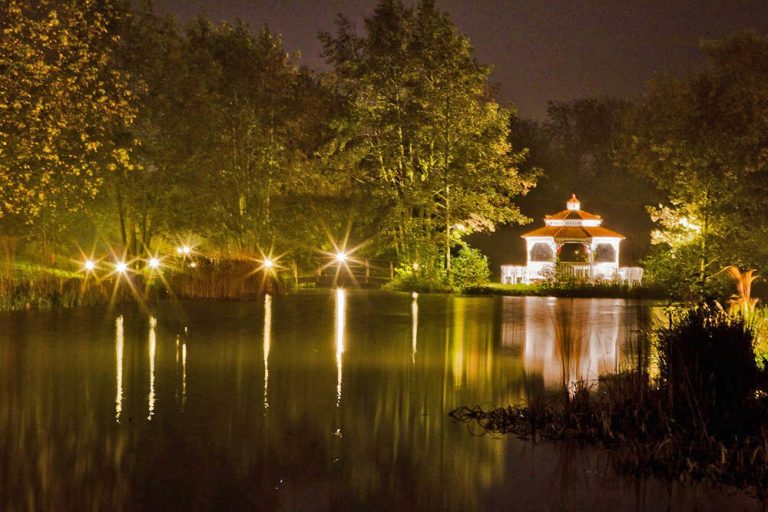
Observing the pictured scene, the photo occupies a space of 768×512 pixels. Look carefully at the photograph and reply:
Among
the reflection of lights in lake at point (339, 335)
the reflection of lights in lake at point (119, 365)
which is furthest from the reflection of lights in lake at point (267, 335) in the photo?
the reflection of lights in lake at point (119, 365)

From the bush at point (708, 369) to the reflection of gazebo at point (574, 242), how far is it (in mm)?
24294

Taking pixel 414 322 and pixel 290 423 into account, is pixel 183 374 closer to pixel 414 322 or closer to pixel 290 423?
pixel 290 423

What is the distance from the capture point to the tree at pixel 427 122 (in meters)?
30.2

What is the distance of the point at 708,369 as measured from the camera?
7.48 m

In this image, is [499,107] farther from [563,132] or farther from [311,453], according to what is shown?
[563,132]

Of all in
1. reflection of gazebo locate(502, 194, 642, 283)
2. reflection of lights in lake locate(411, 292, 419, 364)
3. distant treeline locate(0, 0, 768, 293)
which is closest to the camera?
reflection of lights in lake locate(411, 292, 419, 364)

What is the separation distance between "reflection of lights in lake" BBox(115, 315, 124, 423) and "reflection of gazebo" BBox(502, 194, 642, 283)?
19.4 metres

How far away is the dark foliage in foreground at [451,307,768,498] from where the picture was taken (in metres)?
6.09

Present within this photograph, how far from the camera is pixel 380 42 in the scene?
30953mm

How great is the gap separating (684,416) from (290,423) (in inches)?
137

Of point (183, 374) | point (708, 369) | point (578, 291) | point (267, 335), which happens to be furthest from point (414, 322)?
point (578, 291)

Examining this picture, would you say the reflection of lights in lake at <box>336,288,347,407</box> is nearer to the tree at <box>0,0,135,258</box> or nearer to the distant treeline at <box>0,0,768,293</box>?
the distant treeline at <box>0,0,768,293</box>

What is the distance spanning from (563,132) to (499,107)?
44286 mm

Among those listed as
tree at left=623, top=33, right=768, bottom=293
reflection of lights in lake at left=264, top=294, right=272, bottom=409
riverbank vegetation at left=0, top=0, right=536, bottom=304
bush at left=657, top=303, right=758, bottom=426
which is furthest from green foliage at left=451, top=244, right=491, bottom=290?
bush at left=657, top=303, right=758, bottom=426
